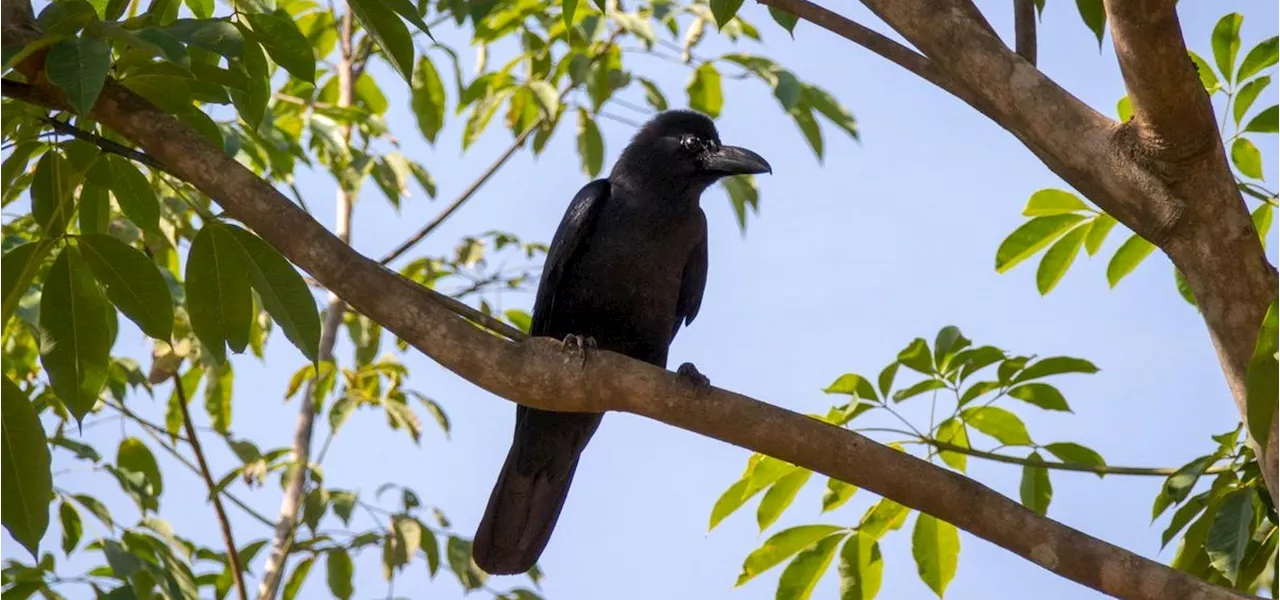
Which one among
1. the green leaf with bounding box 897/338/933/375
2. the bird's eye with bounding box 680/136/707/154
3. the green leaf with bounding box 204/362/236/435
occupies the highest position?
the bird's eye with bounding box 680/136/707/154

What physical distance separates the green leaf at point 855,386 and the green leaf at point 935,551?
308mm

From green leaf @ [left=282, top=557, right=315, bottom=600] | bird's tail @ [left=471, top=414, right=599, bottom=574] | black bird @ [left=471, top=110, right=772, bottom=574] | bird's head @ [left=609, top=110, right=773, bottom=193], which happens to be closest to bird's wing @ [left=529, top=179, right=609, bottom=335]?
black bird @ [left=471, top=110, right=772, bottom=574]

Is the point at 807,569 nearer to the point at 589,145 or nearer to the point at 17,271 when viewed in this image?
the point at 17,271

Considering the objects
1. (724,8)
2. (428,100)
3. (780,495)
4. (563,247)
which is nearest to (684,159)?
(563,247)

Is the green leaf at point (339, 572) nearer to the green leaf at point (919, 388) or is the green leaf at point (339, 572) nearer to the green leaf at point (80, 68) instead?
the green leaf at point (919, 388)

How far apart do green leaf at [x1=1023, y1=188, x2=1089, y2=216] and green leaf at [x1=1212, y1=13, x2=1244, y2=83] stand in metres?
0.43

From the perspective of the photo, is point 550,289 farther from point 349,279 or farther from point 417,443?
point 349,279

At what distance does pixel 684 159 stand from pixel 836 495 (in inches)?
73.3

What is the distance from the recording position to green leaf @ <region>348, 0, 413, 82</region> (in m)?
2.73

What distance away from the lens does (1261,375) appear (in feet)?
7.00

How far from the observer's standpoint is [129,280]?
8.53 feet

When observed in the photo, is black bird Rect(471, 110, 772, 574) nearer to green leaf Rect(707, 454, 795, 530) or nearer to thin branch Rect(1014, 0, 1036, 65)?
green leaf Rect(707, 454, 795, 530)

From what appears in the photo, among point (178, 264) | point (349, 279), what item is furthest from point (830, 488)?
point (178, 264)

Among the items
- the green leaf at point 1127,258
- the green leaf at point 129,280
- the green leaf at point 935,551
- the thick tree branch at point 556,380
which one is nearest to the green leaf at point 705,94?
the green leaf at point 1127,258
